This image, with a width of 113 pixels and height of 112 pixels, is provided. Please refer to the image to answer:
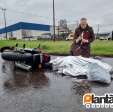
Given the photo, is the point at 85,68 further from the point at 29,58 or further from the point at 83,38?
the point at 83,38

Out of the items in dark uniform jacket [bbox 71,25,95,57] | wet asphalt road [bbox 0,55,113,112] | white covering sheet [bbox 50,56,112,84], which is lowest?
wet asphalt road [bbox 0,55,113,112]

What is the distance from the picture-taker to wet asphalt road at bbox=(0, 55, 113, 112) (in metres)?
5.69

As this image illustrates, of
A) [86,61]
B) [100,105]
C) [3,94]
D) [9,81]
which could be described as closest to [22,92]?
[3,94]

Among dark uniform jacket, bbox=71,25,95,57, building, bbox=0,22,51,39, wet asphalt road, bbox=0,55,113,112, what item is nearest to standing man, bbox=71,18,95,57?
dark uniform jacket, bbox=71,25,95,57

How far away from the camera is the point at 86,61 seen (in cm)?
913

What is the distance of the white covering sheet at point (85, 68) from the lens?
8.13 m

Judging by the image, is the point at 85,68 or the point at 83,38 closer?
the point at 85,68

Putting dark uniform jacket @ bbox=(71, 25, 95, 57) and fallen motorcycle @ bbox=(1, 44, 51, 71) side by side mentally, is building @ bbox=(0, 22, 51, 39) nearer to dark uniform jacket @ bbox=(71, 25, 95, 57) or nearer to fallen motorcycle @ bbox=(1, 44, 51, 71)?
dark uniform jacket @ bbox=(71, 25, 95, 57)

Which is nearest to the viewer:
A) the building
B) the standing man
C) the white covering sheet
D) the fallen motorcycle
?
the white covering sheet

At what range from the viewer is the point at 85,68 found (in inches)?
351

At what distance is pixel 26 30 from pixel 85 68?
82041 mm

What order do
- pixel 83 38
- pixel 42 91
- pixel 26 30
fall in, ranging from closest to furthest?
pixel 42 91 → pixel 83 38 → pixel 26 30

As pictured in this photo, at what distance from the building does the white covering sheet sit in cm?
7591

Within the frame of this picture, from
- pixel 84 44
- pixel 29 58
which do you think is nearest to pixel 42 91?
pixel 29 58
